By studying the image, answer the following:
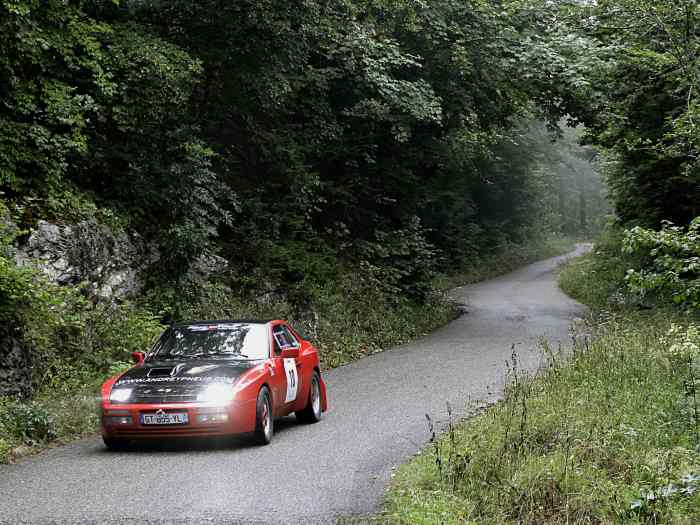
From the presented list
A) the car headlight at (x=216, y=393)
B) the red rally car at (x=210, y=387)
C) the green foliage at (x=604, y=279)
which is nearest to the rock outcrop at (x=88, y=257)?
the red rally car at (x=210, y=387)

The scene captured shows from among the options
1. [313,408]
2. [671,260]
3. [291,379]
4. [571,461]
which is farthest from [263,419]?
[671,260]

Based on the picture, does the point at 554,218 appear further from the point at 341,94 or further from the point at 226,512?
the point at 226,512

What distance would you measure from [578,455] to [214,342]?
16.7ft

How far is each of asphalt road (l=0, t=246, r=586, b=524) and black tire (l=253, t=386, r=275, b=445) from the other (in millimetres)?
165

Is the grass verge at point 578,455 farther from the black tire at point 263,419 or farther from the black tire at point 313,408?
the black tire at point 313,408

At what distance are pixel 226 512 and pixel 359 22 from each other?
18364 mm

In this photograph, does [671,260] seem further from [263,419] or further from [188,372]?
[188,372]

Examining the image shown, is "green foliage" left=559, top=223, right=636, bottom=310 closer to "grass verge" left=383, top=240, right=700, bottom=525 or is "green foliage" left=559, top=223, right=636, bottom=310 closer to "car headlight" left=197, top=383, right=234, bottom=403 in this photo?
"grass verge" left=383, top=240, right=700, bottom=525

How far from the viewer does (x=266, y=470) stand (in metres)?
9.20

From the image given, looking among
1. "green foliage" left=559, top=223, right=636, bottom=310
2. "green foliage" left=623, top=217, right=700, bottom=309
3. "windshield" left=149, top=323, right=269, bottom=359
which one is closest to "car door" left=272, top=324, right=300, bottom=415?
"windshield" left=149, top=323, right=269, bottom=359

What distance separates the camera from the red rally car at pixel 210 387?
10.2 meters

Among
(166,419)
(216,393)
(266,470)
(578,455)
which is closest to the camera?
(578,455)

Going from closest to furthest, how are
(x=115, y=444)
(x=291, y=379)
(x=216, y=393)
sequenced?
(x=216, y=393)
(x=115, y=444)
(x=291, y=379)

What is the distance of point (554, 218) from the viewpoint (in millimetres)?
79438
